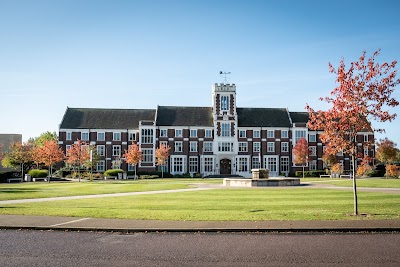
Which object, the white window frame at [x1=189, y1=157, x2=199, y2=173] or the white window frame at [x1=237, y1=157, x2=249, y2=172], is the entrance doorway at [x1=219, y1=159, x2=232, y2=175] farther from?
the white window frame at [x1=189, y1=157, x2=199, y2=173]

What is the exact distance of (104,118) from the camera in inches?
2876

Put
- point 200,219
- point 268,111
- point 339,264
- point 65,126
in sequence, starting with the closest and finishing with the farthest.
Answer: point 339,264 < point 200,219 < point 65,126 < point 268,111

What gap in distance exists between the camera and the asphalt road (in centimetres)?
862

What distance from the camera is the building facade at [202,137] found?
70812mm

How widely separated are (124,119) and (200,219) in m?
61.1

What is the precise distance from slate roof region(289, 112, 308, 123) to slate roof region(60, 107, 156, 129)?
26398mm

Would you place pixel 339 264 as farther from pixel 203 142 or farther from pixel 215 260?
pixel 203 142

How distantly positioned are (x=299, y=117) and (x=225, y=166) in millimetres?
17245

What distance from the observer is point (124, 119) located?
73.4m

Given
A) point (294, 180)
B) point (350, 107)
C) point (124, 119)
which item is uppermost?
point (124, 119)

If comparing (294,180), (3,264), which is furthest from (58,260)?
(294,180)

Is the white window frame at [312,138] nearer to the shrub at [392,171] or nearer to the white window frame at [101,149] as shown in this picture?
the shrub at [392,171]

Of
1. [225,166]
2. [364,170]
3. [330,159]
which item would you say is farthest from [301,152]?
[225,166]

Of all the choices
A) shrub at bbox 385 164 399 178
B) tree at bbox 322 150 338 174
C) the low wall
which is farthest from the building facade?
the low wall
